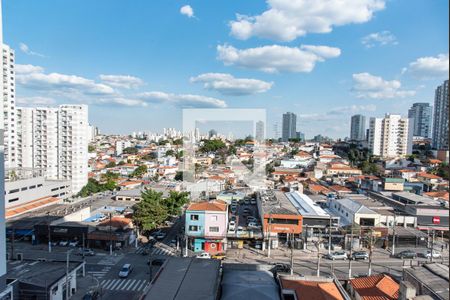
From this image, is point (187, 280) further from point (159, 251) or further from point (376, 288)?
point (159, 251)

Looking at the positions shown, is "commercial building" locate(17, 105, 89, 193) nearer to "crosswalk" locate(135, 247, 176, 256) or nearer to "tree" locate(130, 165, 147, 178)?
"tree" locate(130, 165, 147, 178)

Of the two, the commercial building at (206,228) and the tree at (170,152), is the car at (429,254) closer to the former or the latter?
the commercial building at (206,228)

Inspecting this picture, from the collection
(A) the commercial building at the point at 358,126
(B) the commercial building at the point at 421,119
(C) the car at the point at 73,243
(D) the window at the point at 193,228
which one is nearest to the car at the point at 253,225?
(D) the window at the point at 193,228

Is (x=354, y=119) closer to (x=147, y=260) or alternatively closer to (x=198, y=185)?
(x=198, y=185)

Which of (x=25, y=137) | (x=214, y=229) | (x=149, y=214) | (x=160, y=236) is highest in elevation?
(x=25, y=137)

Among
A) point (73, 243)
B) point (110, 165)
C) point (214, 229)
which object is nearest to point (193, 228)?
→ point (214, 229)

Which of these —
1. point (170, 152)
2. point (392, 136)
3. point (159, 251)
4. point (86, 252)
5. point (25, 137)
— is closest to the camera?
point (86, 252)

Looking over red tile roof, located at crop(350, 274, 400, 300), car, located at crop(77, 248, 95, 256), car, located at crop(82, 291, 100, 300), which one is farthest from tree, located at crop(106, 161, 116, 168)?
red tile roof, located at crop(350, 274, 400, 300)
